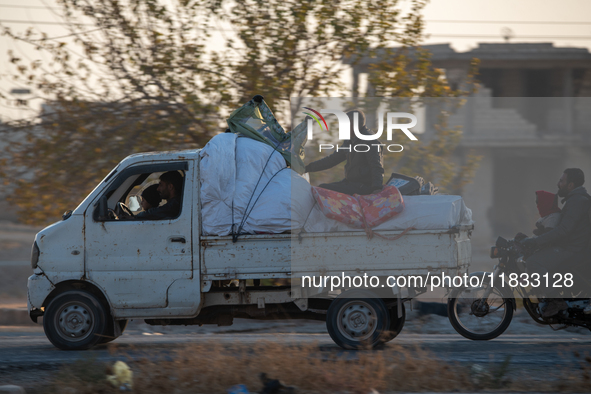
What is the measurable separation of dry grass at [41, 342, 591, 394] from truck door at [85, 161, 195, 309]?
1.11 m

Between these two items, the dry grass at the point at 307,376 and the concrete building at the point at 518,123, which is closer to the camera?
the dry grass at the point at 307,376

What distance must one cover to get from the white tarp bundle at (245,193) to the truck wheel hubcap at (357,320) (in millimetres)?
1037

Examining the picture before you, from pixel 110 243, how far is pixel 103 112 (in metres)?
4.46

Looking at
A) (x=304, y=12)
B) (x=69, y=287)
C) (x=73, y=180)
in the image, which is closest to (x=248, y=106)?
(x=69, y=287)

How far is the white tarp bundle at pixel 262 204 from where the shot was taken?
6.50m

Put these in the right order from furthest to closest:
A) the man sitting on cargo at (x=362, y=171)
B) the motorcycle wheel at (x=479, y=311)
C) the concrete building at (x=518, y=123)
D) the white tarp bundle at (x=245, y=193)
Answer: the concrete building at (x=518, y=123), the motorcycle wheel at (x=479, y=311), the man sitting on cargo at (x=362, y=171), the white tarp bundle at (x=245, y=193)

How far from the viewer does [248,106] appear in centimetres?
732

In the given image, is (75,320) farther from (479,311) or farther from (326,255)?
(479,311)

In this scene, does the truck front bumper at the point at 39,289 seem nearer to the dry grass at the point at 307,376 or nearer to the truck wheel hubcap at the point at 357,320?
the dry grass at the point at 307,376

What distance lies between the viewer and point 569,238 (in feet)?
23.2

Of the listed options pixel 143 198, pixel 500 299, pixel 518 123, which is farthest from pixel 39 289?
pixel 518 123

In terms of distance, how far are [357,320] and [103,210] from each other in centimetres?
296

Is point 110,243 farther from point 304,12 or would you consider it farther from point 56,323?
point 304,12

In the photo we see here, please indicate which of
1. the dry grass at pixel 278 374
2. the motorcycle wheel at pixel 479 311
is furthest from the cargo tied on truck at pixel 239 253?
the dry grass at pixel 278 374
